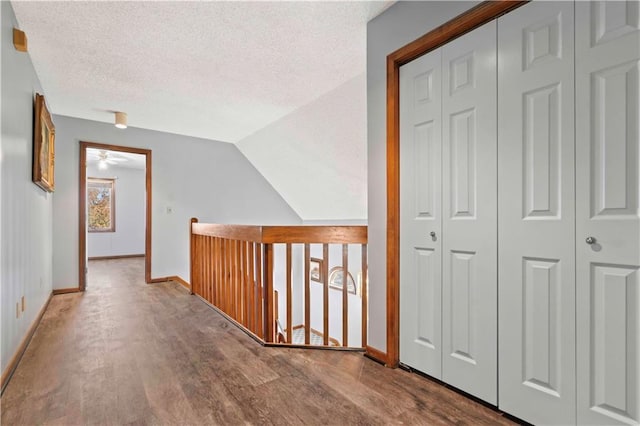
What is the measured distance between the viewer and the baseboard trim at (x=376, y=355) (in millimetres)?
2018

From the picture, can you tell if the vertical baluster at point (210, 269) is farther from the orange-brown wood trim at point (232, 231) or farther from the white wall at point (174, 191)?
the white wall at point (174, 191)

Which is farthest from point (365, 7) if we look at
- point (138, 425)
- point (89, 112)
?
point (89, 112)

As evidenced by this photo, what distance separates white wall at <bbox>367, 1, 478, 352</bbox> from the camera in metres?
1.99

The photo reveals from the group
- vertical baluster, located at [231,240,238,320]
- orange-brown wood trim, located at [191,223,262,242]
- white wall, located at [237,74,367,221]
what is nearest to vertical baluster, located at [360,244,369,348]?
orange-brown wood trim, located at [191,223,262,242]

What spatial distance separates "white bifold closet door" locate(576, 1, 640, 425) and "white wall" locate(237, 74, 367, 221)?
2.02m

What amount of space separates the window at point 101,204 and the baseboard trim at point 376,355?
301 inches

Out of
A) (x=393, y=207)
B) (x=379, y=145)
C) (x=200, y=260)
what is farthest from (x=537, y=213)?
(x=200, y=260)

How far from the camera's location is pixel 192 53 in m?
2.53

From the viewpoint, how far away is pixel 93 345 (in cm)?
234

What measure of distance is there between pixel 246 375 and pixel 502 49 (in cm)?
221

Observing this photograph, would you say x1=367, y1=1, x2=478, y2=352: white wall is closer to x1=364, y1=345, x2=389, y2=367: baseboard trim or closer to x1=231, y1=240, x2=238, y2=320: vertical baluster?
x1=364, y1=345, x2=389, y2=367: baseboard trim

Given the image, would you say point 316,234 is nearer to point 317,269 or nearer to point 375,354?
point 375,354

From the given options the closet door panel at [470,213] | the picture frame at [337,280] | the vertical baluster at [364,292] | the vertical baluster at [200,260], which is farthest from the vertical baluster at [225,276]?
the picture frame at [337,280]

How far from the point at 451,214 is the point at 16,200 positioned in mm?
2749
